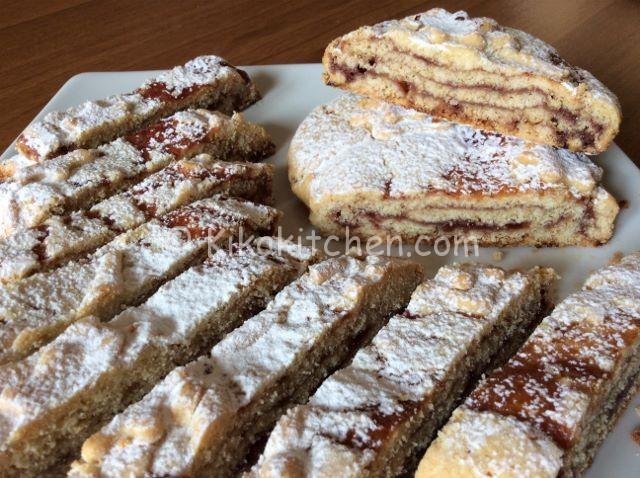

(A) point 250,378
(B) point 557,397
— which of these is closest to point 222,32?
(A) point 250,378

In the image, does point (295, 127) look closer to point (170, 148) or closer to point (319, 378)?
point (170, 148)

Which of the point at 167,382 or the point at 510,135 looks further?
the point at 510,135

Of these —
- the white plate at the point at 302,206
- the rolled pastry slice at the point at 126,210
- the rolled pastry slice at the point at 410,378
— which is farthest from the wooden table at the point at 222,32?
the rolled pastry slice at the point at 410,378

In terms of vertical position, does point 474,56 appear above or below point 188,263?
above

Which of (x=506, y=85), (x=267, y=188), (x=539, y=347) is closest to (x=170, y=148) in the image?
(x=267, y=188)

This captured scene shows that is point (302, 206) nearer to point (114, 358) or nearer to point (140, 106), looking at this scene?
point (140, 106)

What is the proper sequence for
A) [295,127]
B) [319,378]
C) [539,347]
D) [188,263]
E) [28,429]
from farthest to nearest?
[295,127] < [188,263] < [319,378] < [539,347] < [28,429]
